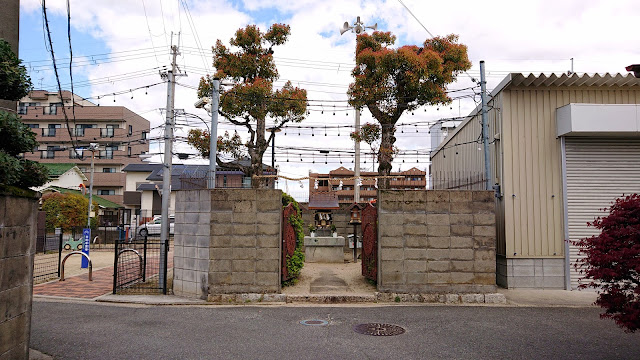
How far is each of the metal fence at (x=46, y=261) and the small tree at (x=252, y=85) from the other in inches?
268

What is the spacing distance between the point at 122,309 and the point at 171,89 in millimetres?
6425

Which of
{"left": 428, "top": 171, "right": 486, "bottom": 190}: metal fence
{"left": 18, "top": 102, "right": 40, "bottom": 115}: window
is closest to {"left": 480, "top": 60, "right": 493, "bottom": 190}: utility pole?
{"left": 428, "top": 171, "right": 486, "bottom": 190}: metal fence

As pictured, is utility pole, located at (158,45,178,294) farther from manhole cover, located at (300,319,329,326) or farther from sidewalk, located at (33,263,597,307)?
manhole cover, located at (300,319,329,326)

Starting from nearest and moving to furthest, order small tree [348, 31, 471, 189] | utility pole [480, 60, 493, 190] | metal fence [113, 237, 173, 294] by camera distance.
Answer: metal fence [113, 237, 173, 294], utility pole [480, 60, 493, 190], small tree [348, 31, 471, 189]

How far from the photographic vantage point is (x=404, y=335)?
712cm

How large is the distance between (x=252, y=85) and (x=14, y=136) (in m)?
12.2

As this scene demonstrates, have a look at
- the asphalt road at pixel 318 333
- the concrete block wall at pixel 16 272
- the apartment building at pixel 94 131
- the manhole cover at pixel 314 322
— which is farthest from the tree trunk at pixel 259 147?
the apartment building at pixel 94 131

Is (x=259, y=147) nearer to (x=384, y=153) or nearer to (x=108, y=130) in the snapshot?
(x=384, y=153)

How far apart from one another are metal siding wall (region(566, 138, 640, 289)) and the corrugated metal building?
0.09 feet

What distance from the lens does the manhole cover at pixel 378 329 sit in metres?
7.21

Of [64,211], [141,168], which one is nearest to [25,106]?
[141,168]

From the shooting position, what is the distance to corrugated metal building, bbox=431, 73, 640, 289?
36.6 feet

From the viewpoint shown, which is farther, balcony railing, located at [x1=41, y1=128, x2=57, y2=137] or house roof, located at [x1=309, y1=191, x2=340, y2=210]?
balcony railing, located at [x1=41, y1=128, x2=57, y2=137]

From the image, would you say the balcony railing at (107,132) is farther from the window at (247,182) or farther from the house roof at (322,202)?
→ the house roof at (322,202)
